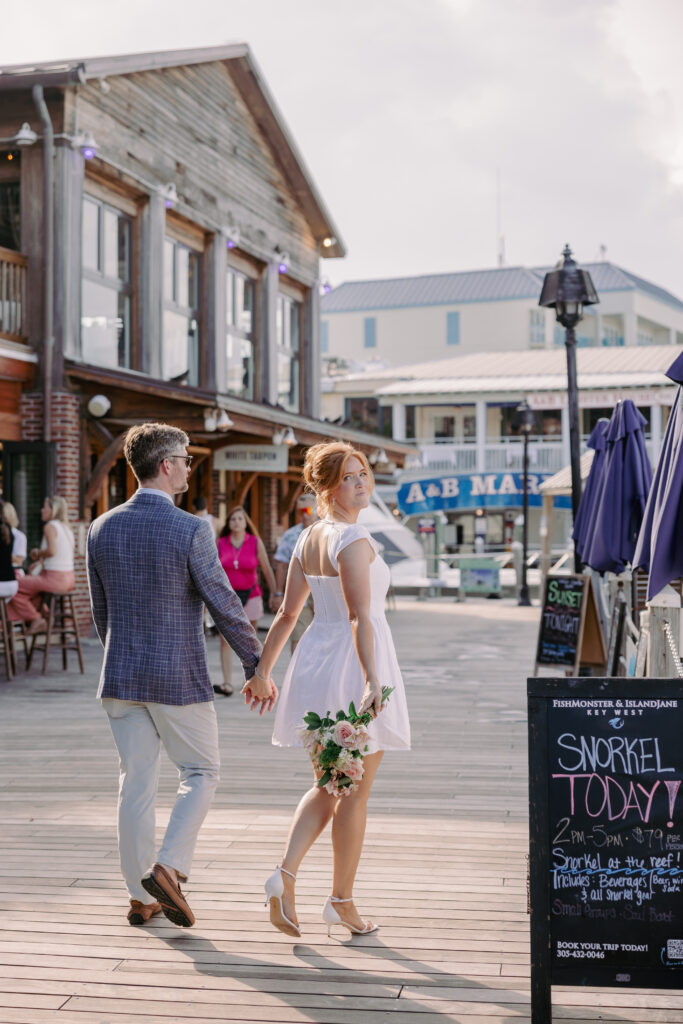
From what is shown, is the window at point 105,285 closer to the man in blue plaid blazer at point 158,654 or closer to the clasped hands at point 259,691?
the man in blue plaid blazer at point 158,654

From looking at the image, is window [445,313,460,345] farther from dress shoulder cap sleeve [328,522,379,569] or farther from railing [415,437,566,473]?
dress shoulder cap sleeve [328,522,379,569]

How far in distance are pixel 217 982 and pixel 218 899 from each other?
37.2 inches

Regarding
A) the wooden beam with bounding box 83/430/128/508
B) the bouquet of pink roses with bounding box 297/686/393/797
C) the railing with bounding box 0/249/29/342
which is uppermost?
the railing with bounding box 0/249/29/342

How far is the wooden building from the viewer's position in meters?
15.0

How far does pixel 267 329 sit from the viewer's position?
22281mm

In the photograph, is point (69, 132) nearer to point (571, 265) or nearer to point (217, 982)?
point (571, 265)

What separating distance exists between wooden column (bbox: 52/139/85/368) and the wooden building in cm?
2

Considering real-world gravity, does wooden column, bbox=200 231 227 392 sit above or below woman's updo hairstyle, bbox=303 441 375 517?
above

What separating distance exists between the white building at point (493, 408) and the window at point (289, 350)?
14085 millimetres

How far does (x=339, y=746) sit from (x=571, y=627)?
7.13 m

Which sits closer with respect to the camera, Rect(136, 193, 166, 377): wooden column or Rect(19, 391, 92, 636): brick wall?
Rect(19, 391, 92, 636): brick wall

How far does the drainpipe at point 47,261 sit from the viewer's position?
48.9ft

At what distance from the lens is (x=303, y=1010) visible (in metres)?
3.84

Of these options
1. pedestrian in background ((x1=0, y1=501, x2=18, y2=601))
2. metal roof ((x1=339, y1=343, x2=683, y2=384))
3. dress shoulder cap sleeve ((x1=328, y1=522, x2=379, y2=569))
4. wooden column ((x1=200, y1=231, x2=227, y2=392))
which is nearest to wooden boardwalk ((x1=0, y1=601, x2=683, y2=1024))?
dress shoulder cap sleeve ((x1=328, y1=522, x2=379, y2=569))
